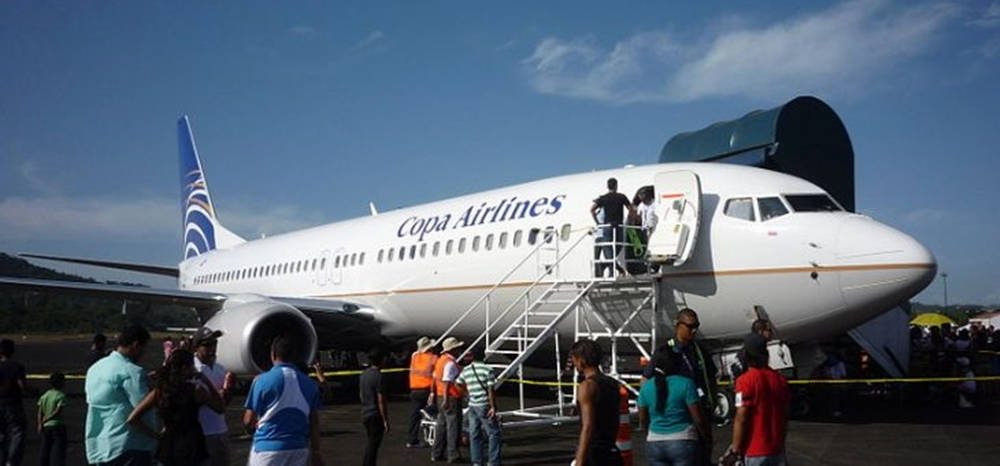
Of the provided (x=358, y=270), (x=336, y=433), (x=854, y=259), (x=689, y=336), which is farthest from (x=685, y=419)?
(x=358, y=270)

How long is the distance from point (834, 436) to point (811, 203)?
2857 millimetres

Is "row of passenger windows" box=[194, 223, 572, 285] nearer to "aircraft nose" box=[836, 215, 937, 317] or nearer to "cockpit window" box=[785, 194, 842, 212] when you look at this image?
"cockpit window" box=[785, 194, 842, 212]

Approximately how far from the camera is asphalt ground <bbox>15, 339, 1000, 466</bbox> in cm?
914

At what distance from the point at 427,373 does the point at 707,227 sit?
3.95 metres

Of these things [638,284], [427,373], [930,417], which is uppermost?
[638,284]

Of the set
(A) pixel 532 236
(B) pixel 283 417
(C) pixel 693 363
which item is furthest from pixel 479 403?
(A) pixel 532 236

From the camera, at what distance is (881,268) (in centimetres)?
971

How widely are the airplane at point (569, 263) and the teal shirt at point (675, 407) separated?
3.79 metres

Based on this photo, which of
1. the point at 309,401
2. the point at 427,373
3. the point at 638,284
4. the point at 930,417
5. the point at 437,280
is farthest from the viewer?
the point at 437,280

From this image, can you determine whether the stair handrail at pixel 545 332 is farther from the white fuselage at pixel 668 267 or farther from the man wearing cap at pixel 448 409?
the man wearing cap at pixel 448 409

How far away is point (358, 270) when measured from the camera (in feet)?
56.7

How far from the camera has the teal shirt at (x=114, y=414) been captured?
5.25 meters

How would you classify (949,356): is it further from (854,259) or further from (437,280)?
(437,280)

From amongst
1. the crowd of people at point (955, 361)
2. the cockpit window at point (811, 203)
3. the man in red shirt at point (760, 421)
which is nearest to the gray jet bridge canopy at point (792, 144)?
the crowd of people at point (955, 361)
